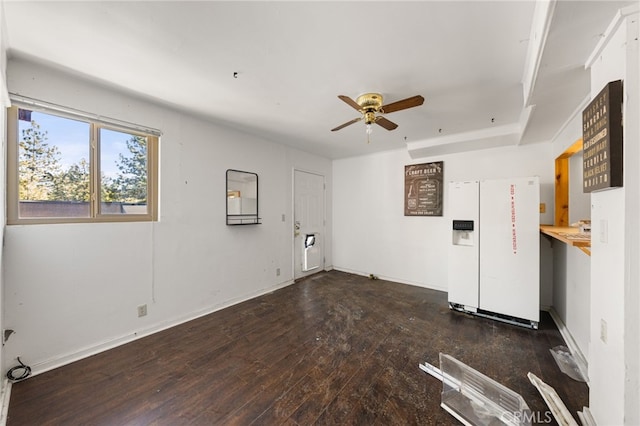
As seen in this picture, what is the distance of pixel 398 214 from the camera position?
438 centimetres

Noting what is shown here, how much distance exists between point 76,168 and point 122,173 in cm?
33

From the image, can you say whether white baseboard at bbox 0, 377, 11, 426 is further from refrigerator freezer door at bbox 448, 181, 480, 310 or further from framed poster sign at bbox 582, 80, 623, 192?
refrigerator freezer door at bbox 448, 181, 480, 310

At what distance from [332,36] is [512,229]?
2.81m

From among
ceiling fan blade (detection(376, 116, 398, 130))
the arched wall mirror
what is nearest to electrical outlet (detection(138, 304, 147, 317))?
the arched wall mirror

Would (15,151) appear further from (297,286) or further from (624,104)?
(624,104)

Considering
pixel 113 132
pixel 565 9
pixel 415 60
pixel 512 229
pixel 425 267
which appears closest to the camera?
pixel 565 9

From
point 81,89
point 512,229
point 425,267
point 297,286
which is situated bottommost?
point 297,286

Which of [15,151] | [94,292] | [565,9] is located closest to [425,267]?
[565,9]

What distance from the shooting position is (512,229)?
277 centimetres

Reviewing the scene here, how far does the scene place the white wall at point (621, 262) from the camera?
41.9 inches

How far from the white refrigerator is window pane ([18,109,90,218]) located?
4.05 m

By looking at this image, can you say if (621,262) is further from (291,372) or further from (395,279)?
(395,279)

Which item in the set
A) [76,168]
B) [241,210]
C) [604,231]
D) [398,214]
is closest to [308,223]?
A: [241,210]

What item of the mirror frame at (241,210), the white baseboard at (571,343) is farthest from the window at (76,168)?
the white baseboard at (571,343)
